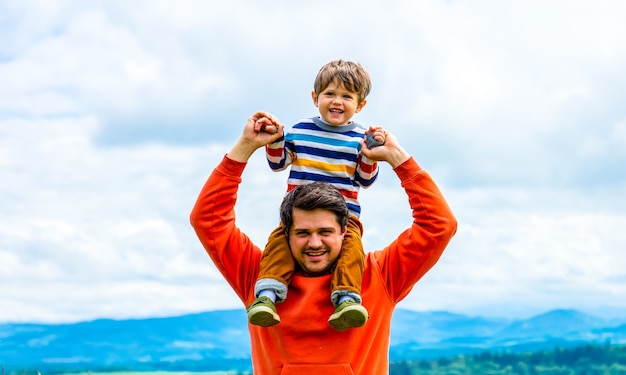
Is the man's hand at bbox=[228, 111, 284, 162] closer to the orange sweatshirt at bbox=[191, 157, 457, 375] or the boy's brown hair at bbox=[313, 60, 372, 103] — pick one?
A: the orange sweatshirt at bbox=[191, 157, 457, 375]

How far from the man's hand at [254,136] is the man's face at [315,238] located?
0.61m

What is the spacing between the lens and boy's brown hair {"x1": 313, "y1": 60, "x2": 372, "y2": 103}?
600 cm

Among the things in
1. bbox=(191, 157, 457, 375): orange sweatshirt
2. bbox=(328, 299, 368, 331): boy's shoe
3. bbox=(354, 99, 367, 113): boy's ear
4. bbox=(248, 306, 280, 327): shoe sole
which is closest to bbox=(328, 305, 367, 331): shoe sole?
bbox=(328, 299, 368, 331): boy's shoe

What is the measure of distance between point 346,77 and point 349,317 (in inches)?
68.7

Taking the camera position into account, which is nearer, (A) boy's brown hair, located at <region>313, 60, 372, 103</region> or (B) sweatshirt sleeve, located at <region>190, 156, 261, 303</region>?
(B) sweatshirt sleeve, located at <region>190, 156, 261, 303</region>

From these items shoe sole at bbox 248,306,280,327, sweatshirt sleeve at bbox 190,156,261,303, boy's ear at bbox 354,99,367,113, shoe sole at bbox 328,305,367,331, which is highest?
boy's ear at bbox 354,99,367,113

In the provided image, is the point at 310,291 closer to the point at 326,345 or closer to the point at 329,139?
the point at 326,345

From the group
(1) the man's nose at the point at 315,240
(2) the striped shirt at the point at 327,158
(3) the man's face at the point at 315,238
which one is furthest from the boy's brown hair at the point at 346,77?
(1) the man's nose at the point at 315,240

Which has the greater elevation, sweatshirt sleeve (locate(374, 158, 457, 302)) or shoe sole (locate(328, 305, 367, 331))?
sweatshirt sleeve (locate(374, 158, 457, 302))

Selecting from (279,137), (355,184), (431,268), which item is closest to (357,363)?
(431,268)

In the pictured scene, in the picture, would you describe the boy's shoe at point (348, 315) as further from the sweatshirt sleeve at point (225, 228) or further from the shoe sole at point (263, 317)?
the sweatshirt sleeve at point (225, 228)

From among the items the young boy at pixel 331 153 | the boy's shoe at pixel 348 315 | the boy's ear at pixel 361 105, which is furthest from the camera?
the boy's ear at pixel 361 105

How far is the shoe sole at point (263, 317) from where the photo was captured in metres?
5.30

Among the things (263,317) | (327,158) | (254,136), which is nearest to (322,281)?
(263,317)
